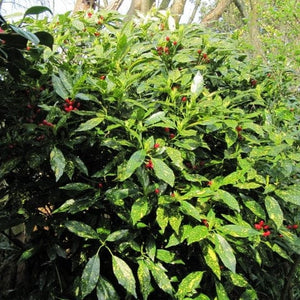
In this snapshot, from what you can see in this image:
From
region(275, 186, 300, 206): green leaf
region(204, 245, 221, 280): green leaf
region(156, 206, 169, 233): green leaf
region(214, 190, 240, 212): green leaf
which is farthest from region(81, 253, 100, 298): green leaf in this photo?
region(275, 186, 300, 206): green leaf

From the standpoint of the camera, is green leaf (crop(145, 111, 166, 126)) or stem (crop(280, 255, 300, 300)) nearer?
green leaf (crop(145, 111, 166, 126))

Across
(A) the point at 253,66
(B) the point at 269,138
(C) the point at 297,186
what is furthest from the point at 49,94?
(A) the point at 253,66

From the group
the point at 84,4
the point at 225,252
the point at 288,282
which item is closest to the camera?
the point at 225,252

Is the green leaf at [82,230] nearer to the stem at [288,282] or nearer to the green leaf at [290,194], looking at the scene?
the green leaf at [290,194]

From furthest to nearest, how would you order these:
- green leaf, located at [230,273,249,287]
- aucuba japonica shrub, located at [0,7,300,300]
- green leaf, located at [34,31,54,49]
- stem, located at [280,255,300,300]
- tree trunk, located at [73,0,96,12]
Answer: tree trunk, located at [73,0,96,12], stem, located at [280,255,300,300], green leaf, located at [230,273,249,287], aucuba japonica shrub, located at [0,7,300,300], green leaf, located at [34,31,54,49]

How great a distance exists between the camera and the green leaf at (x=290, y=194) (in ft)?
4.36

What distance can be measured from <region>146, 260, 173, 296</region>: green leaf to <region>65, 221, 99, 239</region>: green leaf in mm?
229

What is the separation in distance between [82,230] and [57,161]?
27 cm

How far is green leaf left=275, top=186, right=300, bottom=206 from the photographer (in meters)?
1.33

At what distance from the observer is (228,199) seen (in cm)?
125

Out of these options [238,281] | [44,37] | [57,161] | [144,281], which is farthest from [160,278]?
[44,37]

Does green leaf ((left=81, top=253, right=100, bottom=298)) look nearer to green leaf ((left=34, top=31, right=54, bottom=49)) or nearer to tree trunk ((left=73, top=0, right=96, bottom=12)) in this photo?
green leaf ((left=34, top=31, right=54, bottom=49))

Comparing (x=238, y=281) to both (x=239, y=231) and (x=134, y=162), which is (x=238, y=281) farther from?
(x=134, y=162)

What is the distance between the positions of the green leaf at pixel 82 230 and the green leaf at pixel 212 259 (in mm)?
403
